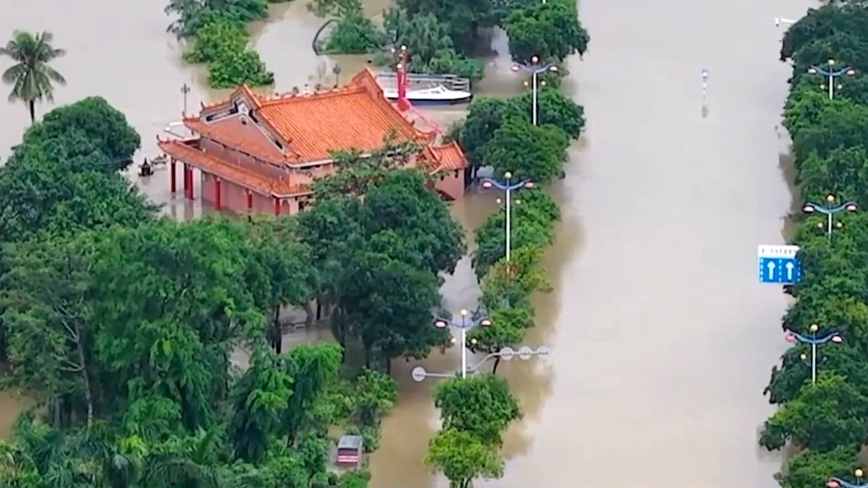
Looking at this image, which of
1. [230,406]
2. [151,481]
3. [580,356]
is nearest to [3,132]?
[580,356]

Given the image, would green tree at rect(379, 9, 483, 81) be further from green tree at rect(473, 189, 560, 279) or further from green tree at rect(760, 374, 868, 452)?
green tree at rect(760, 374, 868, 452)

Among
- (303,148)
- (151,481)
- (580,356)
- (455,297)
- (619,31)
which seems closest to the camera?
(151,481)

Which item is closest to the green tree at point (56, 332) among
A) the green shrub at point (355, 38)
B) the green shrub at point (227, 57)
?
the green shrub at point (227, 57)

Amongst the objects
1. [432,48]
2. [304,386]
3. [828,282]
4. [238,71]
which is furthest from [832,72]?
[304,386]

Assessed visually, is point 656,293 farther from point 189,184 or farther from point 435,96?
point 435,96

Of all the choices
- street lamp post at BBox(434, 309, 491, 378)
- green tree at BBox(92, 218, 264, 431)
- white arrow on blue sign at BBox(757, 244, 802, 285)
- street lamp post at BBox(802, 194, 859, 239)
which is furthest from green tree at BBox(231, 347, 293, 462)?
street lamp post at BBox(802, 194, 859, 239)

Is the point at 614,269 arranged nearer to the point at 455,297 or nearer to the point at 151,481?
the point at 455,297

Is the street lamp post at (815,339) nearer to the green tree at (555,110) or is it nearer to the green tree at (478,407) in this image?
the green tree at (478,407)
